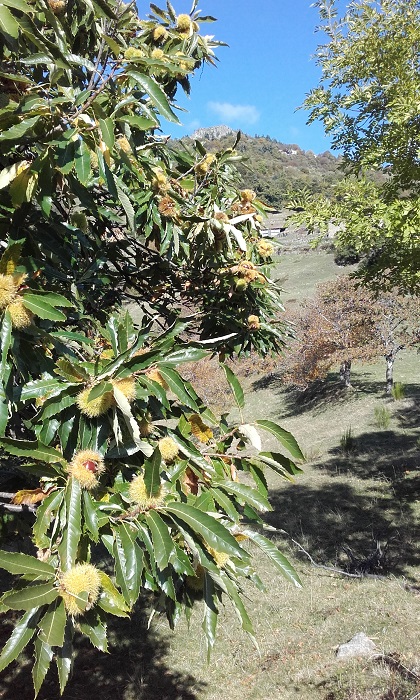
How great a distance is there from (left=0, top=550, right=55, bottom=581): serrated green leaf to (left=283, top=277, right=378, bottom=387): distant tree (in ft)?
50.2

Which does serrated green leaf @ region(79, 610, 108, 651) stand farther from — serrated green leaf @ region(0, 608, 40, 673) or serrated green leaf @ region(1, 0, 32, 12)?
serrated green leaf @ region(1, 0, 32, 12)

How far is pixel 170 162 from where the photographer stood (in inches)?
113

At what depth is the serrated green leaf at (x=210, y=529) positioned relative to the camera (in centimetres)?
117

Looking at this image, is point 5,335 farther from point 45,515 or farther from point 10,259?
point 45,515

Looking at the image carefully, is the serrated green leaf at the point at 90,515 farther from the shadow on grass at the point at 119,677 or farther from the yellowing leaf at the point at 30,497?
the shadow on grass at the point at 119,677

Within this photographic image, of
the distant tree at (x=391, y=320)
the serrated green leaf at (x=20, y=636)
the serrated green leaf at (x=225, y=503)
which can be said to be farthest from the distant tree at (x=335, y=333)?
the serrated green leaf at (x=20, y=636)

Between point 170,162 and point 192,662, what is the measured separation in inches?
187

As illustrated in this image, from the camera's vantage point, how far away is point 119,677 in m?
4.93

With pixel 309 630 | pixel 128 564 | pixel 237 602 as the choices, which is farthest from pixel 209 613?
pixel 309 630

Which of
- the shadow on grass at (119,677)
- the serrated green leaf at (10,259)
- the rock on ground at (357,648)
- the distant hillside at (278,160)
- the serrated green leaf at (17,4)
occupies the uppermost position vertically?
the distant hillside at (278,160)

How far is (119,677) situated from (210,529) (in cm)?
473

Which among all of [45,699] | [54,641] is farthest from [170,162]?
[45,699]

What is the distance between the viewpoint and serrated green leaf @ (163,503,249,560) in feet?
3.84

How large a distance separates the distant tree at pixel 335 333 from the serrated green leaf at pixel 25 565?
15.3 meters
